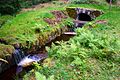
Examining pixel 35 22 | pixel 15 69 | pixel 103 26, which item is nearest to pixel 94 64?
pixel 15 69

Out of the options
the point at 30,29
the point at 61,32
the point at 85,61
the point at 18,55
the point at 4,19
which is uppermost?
the point at 85,61

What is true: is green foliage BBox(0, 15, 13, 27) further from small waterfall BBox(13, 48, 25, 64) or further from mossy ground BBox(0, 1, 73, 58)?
small waterfall BBox(13, 48, 25, 64)

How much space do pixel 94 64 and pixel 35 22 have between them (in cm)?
914

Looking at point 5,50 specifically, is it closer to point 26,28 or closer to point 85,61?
point 26,28

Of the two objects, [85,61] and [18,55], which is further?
[18,55]

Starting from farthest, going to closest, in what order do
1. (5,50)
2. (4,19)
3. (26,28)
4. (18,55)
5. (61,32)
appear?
(61,32) < (4,19) < (26,28) < (18,55) < (5,50)

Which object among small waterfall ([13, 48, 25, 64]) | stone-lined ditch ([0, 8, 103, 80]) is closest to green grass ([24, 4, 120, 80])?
stone-lined ditch ([0, 8, 103, 80])

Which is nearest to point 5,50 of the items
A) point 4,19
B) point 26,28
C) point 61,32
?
point 26,28

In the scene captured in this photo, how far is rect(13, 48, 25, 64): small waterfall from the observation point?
15.3 metres

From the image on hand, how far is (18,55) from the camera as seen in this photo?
15.5 m

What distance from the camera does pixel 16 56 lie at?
15.3 meters

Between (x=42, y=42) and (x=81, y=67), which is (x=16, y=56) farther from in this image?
(x=81, y=67)

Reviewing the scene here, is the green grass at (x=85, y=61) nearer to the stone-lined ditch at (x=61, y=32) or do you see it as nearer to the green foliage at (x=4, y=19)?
the stone-lined ditch at (x=61, y=32)

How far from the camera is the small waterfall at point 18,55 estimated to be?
50.1 ft
